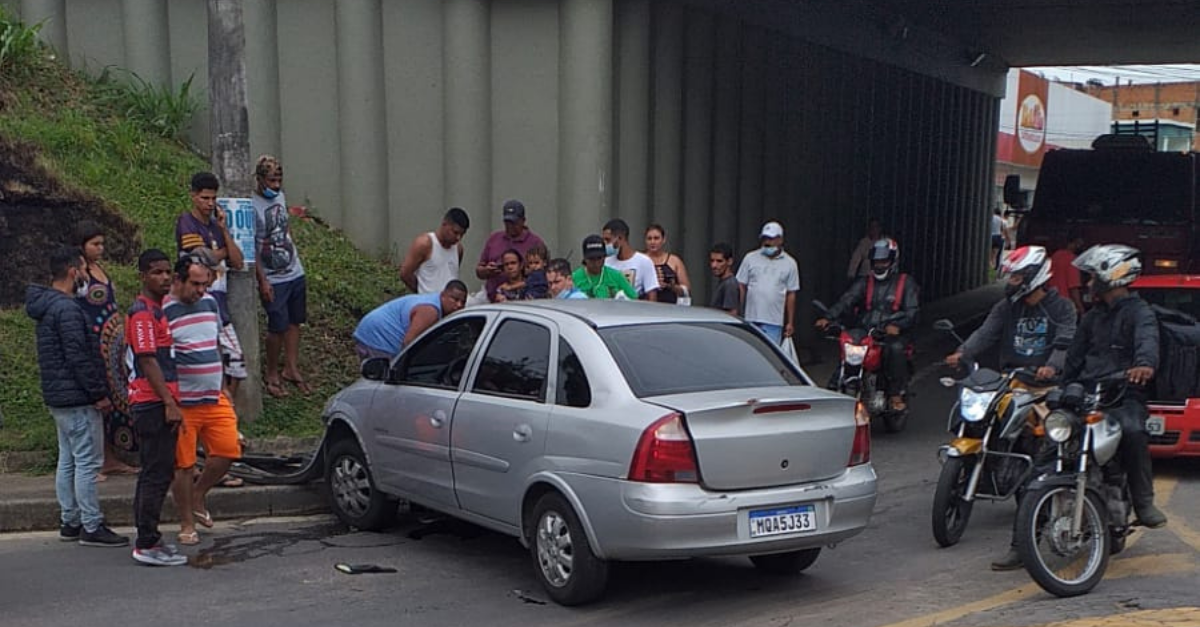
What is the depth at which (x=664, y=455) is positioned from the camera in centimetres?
607

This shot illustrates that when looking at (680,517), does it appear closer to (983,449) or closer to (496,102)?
(983,449)

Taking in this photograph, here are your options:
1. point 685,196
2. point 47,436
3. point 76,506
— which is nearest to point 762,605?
point 76,506

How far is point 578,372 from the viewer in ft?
21.7

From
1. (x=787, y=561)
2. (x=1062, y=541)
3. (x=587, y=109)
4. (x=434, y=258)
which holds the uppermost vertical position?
(x=587, y=109)

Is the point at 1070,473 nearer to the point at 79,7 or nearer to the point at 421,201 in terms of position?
the point at 421,201

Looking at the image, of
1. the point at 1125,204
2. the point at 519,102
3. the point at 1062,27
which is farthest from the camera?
the point at 1062,27

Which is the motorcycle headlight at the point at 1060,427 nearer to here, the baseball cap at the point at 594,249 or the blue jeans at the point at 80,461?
the baseball cap at the point at 594,249

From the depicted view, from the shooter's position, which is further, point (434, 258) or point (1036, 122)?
point (1036, 122)

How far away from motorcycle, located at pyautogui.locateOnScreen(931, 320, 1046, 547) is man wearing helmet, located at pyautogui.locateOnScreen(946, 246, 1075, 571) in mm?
420

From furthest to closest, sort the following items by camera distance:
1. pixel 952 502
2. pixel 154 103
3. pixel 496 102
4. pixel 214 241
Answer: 1. pixel 154 103
2. pixel 496 102
3. pixel 214 241
4. pixel 952 502

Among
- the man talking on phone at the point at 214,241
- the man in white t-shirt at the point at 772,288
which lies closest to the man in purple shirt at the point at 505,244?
the man talking on phone at the point at 214,241

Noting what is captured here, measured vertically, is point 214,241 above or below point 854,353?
above

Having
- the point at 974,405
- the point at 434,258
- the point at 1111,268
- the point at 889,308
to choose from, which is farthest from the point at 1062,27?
the point at 974,405

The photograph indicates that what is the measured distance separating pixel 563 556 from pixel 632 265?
4.54m
